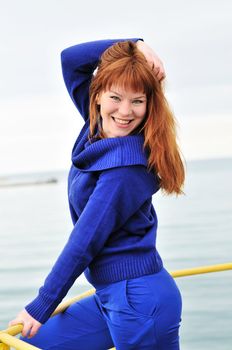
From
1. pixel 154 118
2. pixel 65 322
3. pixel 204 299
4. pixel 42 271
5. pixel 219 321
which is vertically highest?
pixel 154 118

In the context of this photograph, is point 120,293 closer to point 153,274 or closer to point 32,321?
point 153,274

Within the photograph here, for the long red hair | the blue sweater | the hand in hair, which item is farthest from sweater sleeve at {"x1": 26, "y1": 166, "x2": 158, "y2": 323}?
the hand in hair

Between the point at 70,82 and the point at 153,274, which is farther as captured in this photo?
the point at 70,82

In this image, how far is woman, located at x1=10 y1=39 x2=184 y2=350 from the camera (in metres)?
1.93

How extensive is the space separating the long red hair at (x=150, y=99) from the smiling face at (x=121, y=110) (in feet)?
0.06

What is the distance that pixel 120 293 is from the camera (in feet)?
6.42

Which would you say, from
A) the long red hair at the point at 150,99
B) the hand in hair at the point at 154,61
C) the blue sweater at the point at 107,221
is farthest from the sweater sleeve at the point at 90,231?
the hand in hair at the point at 154,61

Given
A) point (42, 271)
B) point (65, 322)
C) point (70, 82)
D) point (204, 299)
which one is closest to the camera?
point (65, 322)

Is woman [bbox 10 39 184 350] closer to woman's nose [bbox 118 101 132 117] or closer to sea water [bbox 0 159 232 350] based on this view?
woman's nose [bbox 118 101 132 117]

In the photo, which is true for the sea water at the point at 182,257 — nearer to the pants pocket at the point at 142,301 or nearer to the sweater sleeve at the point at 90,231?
the sweater sleeve at the point at 90,231

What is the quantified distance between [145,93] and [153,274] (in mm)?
497

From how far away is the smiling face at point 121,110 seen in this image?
1.96 metres

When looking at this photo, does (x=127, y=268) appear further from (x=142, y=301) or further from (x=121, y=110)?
(x=121, y=110)

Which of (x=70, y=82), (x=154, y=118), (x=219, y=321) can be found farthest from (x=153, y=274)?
(x=219, y=321)
